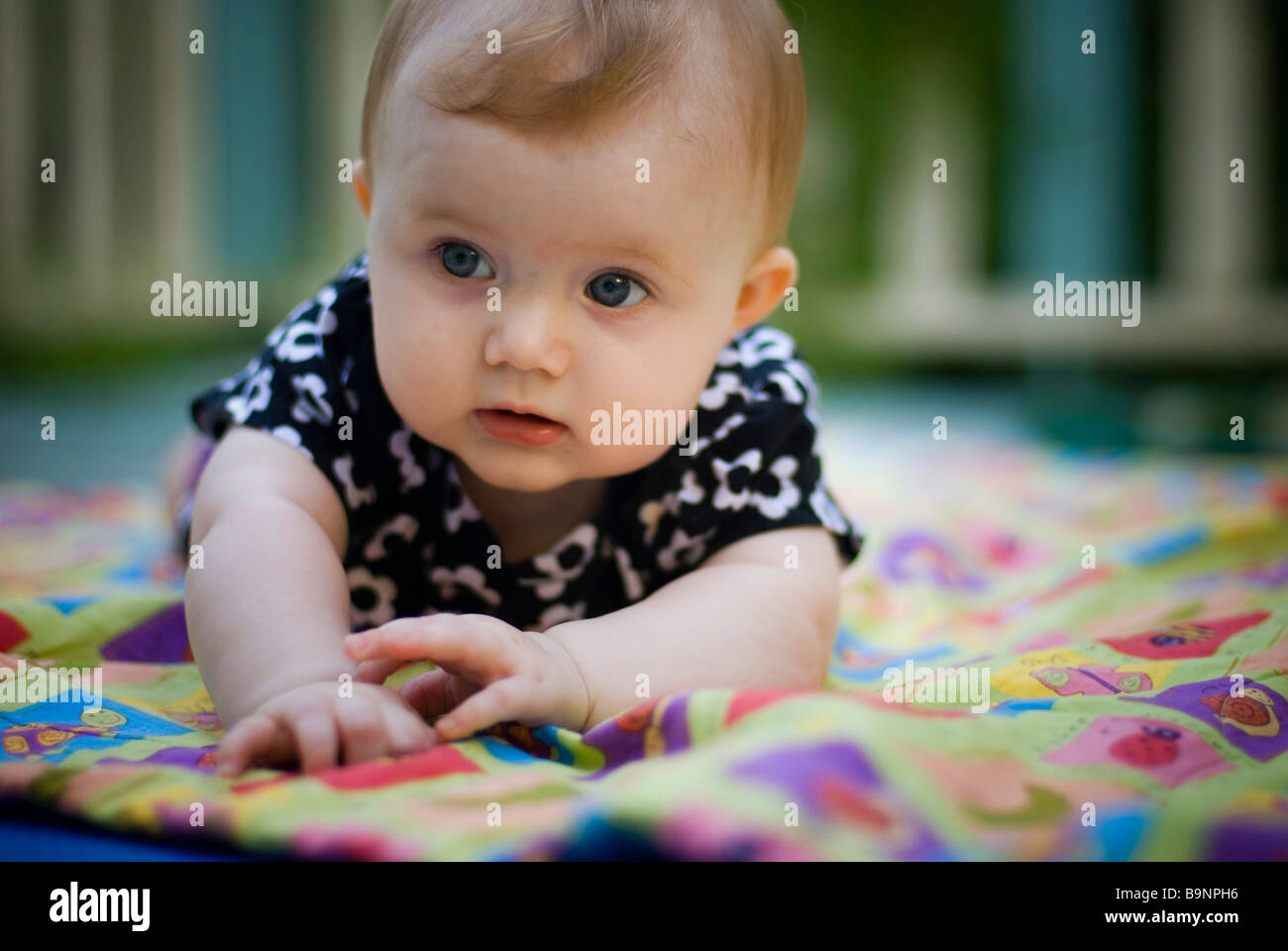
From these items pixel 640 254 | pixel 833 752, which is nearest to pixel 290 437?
pixel 640 254

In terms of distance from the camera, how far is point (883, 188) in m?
6.14

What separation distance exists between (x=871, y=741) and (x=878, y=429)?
307 cm

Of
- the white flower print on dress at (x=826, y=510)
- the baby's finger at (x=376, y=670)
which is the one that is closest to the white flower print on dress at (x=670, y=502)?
the white flower print on dress at (x=826, y=510)

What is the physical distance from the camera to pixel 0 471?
249 centimetres

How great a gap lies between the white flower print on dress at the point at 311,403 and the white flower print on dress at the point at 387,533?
0.11m

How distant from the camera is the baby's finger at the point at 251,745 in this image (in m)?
0.64

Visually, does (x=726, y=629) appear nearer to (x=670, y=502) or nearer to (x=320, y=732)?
(x=670, y=502)

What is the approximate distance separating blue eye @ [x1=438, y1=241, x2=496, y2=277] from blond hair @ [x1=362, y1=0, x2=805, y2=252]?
91 mm

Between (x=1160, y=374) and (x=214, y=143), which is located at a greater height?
(x=214, y=143)

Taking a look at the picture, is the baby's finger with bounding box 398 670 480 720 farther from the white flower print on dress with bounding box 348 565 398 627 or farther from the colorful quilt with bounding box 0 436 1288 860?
the white flower print on dress with bounding box 348 565 398 627

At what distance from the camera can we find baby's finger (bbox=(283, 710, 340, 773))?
2.11 feet

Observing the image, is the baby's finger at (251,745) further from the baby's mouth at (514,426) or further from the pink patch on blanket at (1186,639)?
the pink patch on blanket at (1186,639)

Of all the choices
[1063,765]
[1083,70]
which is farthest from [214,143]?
[1063,765]

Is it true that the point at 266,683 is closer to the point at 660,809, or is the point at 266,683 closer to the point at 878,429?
the point at 660,809
